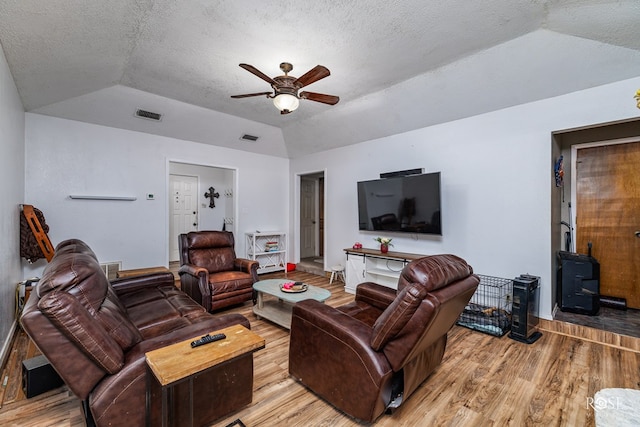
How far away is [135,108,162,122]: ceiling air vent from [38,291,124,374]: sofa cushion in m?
3.56

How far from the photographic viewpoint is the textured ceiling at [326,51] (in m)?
2.10

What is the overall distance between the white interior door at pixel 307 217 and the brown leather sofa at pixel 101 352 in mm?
4991

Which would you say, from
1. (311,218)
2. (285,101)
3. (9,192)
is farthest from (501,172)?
(9,192)

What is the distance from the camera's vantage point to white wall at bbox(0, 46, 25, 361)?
7.79 ft

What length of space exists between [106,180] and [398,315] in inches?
182

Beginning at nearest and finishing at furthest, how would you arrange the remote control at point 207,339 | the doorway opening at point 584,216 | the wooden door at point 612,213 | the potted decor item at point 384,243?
the remote control at point 207,339 < the doorway opening at point 584,216 < the wooden door at point 612,213 < the potted decor item at point 384,243

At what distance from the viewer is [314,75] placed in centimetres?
240

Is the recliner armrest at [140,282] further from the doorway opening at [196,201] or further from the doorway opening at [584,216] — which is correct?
the doorway opening at [584,216]

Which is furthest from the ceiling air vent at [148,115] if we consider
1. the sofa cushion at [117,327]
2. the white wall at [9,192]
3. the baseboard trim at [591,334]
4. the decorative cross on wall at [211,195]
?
Result: the baseboard trim at [591,334]

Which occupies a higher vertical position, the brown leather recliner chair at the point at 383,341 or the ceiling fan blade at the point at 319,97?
the ceiling fan blade at the point at 319,97

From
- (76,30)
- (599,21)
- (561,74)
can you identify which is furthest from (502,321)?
(76,30)

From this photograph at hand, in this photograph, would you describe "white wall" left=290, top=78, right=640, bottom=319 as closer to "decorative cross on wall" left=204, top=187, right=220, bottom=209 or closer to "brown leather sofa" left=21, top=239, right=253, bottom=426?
"brown leather sofa" left=21, top=239, right=253, bottom=426

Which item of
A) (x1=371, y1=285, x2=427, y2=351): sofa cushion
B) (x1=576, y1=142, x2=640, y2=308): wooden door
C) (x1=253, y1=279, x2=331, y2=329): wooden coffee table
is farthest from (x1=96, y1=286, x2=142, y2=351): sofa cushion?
(x1=576, y1=142, x2=640, y2=308): wooden door

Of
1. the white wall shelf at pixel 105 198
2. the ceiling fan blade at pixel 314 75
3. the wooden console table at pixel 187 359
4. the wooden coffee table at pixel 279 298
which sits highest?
the ceiling fan blade at pixel 314 75
